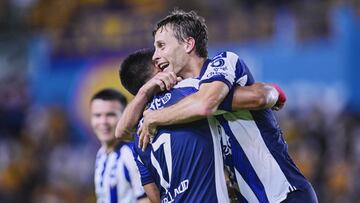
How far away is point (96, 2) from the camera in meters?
16.5

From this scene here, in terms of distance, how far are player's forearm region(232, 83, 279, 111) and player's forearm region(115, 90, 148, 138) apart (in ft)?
1.88

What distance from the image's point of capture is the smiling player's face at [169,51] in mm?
5180

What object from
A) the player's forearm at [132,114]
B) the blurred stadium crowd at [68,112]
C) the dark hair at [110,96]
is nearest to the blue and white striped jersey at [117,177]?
the dark hair at [110,96]

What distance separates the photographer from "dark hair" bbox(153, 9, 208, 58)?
5.20 m

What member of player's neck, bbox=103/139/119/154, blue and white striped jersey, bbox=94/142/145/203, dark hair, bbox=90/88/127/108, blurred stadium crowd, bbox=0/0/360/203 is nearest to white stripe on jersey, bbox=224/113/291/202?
blue and white striped jersey, bbox=94/142/145/203

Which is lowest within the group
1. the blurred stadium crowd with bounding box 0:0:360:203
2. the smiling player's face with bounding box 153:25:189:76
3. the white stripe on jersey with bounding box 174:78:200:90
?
the blurred stadium crowd with bounding box 0:0:360:203

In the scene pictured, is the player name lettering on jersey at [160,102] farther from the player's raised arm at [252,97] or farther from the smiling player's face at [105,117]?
the smiling player's face at [105,117]

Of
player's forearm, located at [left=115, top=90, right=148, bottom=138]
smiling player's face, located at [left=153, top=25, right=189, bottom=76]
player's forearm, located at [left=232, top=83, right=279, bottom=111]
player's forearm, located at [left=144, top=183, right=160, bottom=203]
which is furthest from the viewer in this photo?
player's forearm, located at [left=144, top=183, right=160, bottom=203]

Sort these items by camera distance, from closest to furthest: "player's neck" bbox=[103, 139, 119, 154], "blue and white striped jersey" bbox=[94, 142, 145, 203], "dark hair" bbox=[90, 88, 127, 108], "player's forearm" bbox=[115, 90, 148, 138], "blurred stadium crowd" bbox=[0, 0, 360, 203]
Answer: "player's forearm" bbox=[115, 90, 148, 138] < "blue and white striped jersey" bbox=[94, 142, 145, 203] < "player's neck" bbox=[103, 139, 119, 154] < "dark hair" bbox=[90, 88, 127, 108] < "blurred stadium crowd" bbox=[0, 0, 360, 203]

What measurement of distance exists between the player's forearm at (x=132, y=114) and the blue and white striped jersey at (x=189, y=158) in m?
0.19

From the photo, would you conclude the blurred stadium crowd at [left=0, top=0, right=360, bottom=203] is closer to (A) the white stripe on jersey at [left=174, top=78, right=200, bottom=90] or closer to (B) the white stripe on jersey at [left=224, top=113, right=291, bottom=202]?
(B) the white stripe on jersey at [left=224, top=113, right=291, bottom=202]

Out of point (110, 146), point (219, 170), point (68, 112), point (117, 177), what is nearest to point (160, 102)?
point (219, 170)

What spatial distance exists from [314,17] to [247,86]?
26.9 ft

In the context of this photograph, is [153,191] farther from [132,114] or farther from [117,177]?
[117,177]
